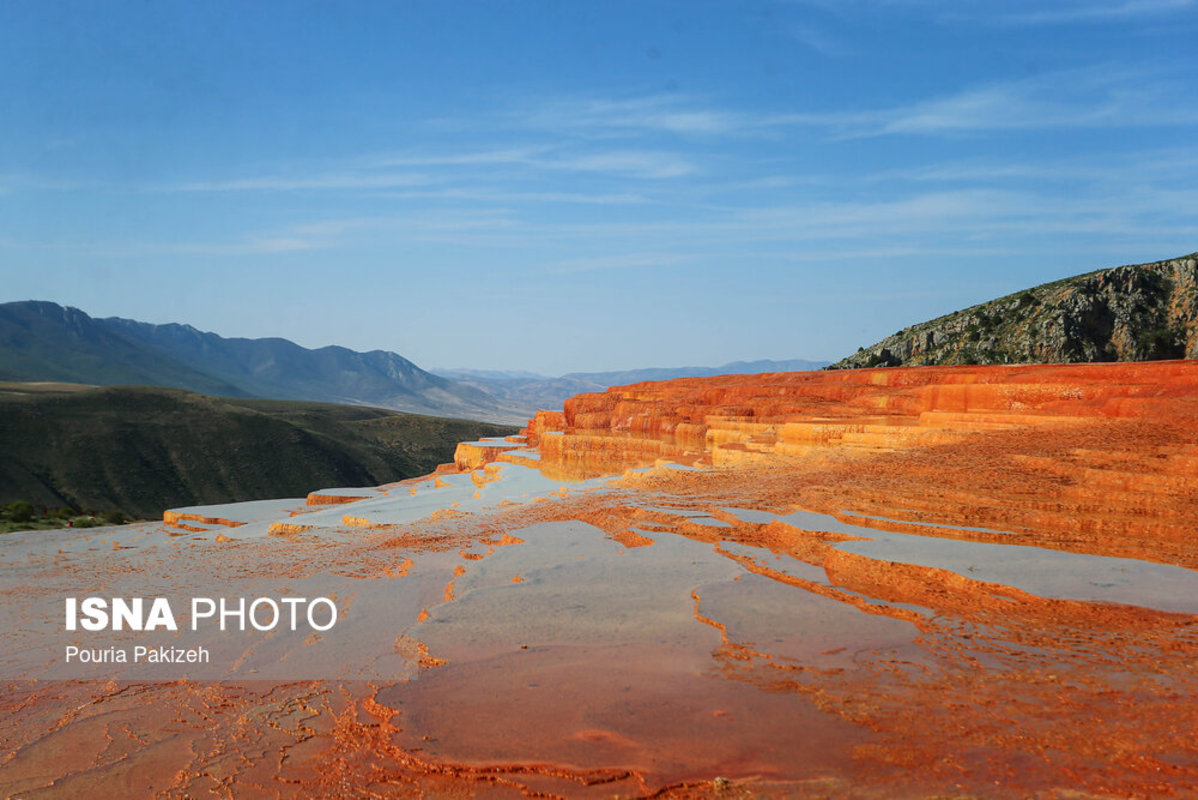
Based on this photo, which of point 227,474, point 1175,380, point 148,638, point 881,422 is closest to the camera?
point 148,638

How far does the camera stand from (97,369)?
529 feet

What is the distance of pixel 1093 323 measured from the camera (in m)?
38.3

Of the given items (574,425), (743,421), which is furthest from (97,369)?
(743,421)

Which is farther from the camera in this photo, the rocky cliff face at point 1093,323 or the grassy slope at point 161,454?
the grassy slope at point 161,454

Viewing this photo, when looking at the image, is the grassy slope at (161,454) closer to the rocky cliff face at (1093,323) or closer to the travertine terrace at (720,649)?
the travertine terrace at (720,649)

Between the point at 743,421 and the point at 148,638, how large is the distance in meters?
13.2

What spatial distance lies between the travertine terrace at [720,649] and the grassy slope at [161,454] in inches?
1844

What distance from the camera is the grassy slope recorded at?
50.1m

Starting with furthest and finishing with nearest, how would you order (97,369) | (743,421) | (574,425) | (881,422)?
(97,369)
(574,425)
(743,421)
(881,422)

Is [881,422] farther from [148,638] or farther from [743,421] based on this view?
[148,638]

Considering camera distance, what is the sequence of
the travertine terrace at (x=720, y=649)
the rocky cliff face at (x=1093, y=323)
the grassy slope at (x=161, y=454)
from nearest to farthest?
the travertine terrace at (x=720, y=649)
the rocky cliff face at (x=1093, y=323)
the grassy slope at (x=161, y=454)

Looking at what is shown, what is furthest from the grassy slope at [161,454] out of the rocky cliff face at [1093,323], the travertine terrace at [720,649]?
the rocky cliff face at [1093,323]

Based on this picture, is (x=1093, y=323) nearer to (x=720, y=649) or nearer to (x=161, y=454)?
(x=720, y=649)

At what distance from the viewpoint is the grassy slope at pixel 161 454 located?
50062 millimetres
